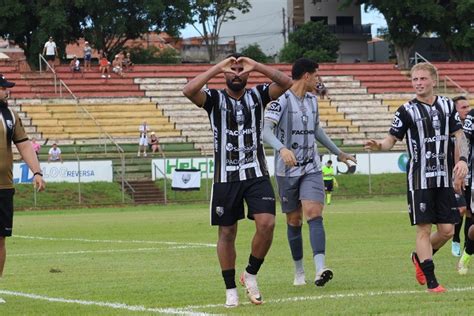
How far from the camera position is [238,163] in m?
11.0

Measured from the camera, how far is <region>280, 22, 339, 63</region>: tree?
3209 inches

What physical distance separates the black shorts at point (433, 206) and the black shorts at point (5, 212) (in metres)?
3.97

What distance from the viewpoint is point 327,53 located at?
81.8 meters

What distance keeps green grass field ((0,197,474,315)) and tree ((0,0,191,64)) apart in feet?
130

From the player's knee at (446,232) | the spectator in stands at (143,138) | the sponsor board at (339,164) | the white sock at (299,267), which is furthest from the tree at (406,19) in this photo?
the player's knee at (446,232)

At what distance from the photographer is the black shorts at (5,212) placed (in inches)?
452

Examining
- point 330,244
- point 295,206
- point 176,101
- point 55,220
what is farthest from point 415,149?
point 176,101

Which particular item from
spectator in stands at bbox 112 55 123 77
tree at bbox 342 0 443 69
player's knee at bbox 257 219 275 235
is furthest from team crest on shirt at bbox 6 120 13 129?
tree at bbox 342 0 443 69

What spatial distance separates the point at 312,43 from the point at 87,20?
1895 centimetres

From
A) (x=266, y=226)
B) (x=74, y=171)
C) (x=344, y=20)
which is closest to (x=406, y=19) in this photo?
(x=344, y=20)

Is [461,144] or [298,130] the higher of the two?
[298,130]

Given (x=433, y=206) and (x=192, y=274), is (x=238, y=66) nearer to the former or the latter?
(x=433, y=206)

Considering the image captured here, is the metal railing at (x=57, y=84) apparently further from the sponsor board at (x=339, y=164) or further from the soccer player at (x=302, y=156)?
the soccer player at (x=302, y=156)

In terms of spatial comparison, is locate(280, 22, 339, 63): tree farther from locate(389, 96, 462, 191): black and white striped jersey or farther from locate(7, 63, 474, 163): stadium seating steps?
locate(389, 96, 462, 191): black and white striped jersey
